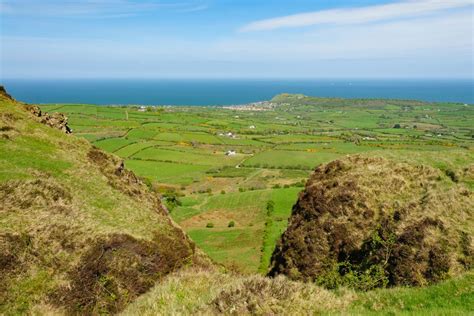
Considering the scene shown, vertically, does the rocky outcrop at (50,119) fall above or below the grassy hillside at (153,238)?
above

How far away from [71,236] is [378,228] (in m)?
15.3

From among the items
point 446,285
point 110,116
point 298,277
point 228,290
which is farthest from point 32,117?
point 110,116

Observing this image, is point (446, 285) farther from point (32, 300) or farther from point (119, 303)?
point (32, 300)

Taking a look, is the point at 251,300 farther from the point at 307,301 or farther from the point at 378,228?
the point at 378,228

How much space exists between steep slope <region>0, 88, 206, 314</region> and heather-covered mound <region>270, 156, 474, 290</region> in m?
6.58

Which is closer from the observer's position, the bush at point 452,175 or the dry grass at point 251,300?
the dry grass at point 251,300

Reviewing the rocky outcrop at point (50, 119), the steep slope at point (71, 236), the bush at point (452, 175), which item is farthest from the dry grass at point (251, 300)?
the rocky outcrop at point (50, 119)

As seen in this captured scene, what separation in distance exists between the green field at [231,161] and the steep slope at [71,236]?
245cm

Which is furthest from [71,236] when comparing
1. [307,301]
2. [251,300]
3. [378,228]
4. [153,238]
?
[378,228]

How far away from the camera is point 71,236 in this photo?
18.3 metres

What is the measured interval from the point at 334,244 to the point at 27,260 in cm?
1500

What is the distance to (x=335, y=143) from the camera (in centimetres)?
14875

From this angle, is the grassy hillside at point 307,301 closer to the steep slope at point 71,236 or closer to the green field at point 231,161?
the steep slope at point 71,236

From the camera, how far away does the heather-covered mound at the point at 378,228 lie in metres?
18.1
